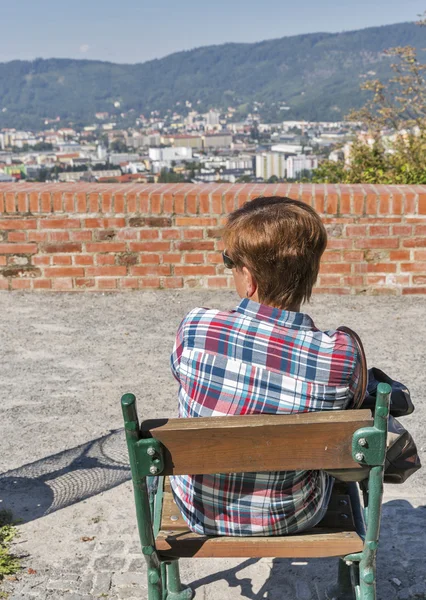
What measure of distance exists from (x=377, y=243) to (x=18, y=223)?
9.44 feet

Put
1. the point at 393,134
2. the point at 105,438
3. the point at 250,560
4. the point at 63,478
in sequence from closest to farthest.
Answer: the point at 250,560, the point at 63,478, the point at 105,438, the point at 393,134

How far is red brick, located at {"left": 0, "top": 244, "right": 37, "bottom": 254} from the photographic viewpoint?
20.9 feet

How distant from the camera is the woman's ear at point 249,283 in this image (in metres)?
2.11

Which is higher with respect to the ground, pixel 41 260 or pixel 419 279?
pixel 41 260

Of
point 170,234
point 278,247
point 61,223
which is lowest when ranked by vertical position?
point 170,234

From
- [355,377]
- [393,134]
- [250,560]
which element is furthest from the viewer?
[393,134]

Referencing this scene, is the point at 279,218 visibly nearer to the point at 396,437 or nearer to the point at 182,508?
the point at 396,437

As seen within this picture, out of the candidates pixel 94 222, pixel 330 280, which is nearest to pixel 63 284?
pixel 94 222

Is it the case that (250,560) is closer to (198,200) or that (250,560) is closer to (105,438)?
(105,438)

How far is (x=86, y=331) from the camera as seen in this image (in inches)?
224

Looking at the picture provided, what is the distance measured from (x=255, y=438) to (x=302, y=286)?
1.50 feet

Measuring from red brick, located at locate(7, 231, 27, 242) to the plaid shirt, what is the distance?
450cm

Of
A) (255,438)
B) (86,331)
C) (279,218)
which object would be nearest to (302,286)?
(279,218)

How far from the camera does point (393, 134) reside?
904cm
